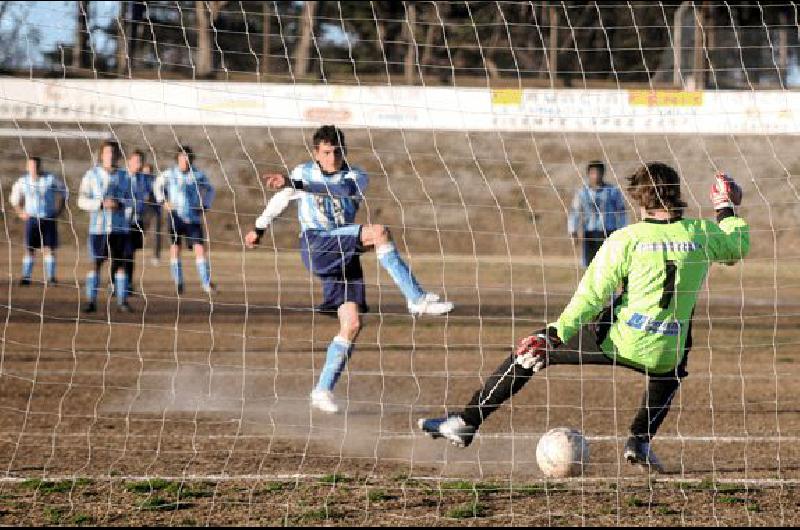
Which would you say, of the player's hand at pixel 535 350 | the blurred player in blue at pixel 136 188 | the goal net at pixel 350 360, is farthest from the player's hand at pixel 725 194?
the blurred player in blue at pixel 136 188

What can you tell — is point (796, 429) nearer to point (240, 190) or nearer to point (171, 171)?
point (171, 171)

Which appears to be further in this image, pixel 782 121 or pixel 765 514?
pixel 782 121

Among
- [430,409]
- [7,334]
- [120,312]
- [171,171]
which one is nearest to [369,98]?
[171,171]

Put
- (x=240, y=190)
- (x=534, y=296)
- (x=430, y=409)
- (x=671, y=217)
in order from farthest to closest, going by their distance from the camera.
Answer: (x=240, y=190)
(x=534, y=296)
(x=430, y=409)
(x=671, y=217)

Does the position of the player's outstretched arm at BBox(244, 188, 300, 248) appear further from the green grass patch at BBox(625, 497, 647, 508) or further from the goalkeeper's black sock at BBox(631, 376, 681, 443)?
the green grass patch at BBox(625, 497, 647, 508)

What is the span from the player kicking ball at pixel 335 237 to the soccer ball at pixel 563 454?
197 centimetres

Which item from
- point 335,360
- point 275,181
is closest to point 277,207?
point 275,181

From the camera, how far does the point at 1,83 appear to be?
29.5ft

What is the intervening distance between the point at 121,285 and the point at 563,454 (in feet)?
29.8

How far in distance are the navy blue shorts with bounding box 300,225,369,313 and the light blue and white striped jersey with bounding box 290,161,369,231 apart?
9 centimetres

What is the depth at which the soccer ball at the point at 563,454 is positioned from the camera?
6.08 m

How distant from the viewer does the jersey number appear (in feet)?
18.6

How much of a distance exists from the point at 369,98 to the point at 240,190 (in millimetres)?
8212

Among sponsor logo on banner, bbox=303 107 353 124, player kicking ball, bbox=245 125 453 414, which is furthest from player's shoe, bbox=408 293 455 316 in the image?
sponsor logo on banner, bbox=303 107 353 124
